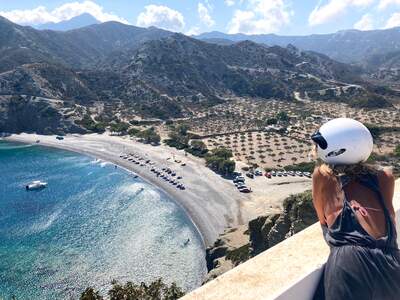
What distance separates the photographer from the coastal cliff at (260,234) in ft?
73.2

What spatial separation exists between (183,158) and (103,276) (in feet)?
124

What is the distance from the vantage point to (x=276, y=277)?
4699 millimetres

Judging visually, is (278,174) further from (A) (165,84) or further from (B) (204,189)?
(A) (165,84)

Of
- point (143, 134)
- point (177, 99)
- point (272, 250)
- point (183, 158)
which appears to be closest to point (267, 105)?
point (177, 99)

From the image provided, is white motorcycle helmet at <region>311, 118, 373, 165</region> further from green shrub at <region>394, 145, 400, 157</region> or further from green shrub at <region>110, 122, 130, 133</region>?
green shrub at <region>110, 122, 130, 133</region>

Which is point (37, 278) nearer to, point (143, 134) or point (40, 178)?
point (40, 178)

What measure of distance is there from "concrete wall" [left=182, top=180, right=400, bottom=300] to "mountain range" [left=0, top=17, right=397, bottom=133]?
97.7 m

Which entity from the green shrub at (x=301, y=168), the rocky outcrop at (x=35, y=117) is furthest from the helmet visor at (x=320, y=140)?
the rocky outcrop at (x=35, y=117)

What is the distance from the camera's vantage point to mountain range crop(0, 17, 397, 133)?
110 meters

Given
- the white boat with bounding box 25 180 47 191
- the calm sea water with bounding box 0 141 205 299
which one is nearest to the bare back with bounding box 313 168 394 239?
the calm sea water with bounding box 0 141 205 299

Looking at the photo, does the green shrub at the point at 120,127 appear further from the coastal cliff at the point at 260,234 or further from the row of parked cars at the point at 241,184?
the coastal cliff at the point at 260,234

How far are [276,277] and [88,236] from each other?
1689 inches

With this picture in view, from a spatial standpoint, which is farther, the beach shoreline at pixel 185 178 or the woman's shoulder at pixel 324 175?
the beach shoreline at pixel 185 178

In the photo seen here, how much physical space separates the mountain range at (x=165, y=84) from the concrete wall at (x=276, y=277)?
97675 millimetres
